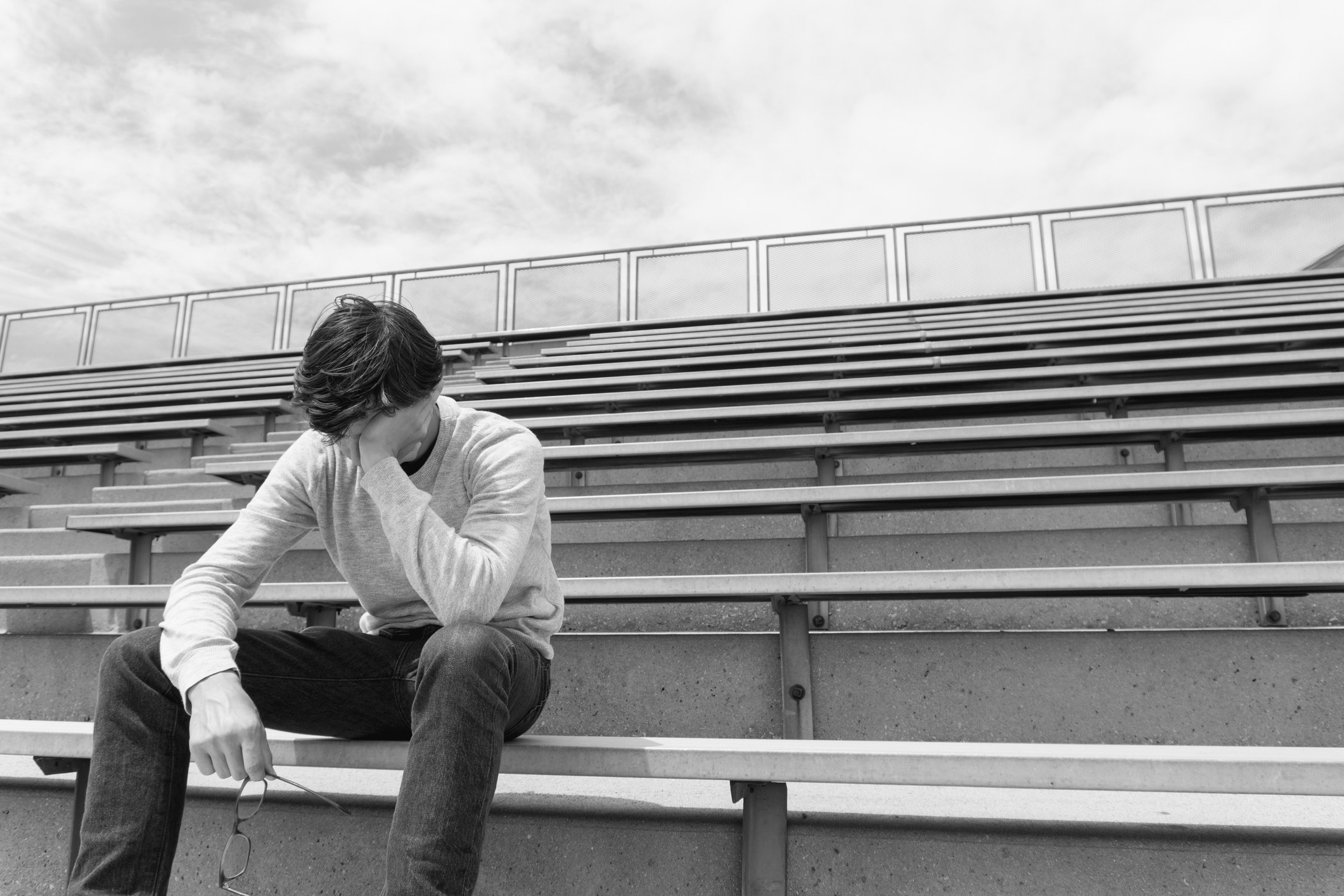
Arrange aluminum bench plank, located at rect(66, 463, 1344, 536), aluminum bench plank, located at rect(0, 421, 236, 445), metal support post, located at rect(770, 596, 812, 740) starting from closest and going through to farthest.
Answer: metal support post, located at rect(770, 596, 812, 740) < aluminum bench plank, located at rect(66, 463, 1344, 536) < aluminum bench plank, located at rect(0, 421, 236, 445)

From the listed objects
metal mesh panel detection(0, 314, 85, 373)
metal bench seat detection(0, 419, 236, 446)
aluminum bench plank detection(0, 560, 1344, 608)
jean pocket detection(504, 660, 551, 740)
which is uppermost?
metal mesh panel detection(0, 314, 85, 373)

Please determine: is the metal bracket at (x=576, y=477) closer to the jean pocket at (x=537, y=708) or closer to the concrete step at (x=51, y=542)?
the concrete step at (x=51, y=542)

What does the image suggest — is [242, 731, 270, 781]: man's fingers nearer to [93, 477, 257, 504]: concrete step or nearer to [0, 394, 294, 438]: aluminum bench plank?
[93, 477, 257, 504]: concrete step

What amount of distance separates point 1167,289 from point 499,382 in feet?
11.4

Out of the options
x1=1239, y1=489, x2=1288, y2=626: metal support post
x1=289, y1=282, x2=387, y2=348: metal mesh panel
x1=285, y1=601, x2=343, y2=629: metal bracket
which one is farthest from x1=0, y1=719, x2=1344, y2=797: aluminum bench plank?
x1=289, y1=282, x2=387, y2=348: metal mesh panel

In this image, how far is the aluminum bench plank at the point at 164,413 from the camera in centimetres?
322

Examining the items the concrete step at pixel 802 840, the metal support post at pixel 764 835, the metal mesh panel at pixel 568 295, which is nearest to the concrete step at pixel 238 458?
the concrete step at pixel 802 840

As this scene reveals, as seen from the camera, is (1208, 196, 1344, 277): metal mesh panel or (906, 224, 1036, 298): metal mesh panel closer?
(1208, 196, 1344, 277): metal mesh panel

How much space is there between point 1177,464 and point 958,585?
38.7 inches

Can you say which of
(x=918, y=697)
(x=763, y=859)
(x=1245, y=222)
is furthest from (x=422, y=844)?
(x=1245, y=222)

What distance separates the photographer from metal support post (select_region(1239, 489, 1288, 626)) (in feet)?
5.13

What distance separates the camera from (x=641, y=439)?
2674 mm

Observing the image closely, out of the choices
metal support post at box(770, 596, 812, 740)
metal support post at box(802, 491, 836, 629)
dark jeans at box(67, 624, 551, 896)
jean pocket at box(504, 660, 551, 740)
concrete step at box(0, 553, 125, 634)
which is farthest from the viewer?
concrete step at box(0, 553, 125, 634)

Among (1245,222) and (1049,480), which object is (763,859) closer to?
(1049,480)
